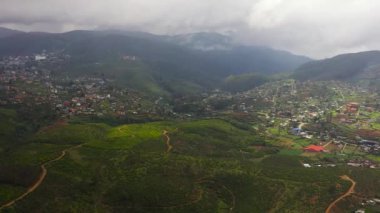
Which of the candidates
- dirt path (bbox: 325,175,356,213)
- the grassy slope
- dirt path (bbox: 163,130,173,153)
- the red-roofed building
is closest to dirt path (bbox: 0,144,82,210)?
the grassy slope

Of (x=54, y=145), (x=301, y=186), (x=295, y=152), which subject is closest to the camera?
(x=301, y=186)

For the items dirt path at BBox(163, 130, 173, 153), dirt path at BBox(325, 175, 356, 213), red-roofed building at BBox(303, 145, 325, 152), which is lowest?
red-roofed building at BBox(303, 145, 325, 152)

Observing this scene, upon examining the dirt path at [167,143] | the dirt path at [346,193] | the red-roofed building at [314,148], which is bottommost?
the red-roofed building at [314,148]

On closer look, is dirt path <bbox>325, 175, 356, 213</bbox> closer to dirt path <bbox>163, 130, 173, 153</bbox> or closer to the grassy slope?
the grassy slope

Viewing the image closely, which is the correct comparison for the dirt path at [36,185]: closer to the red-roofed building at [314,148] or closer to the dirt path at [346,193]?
the dirt path at [346,193]

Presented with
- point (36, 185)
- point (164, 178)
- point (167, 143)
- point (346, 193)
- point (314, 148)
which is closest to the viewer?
point (36, 185)

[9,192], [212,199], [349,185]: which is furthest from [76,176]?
[349,185]

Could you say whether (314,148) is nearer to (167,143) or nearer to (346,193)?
(346,193)

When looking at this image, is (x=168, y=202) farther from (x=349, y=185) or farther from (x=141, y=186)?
(x=349, y=185)

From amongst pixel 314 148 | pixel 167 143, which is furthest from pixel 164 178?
pixel 314 148

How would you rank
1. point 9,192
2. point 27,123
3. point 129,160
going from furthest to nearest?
point 27,123
point 129,160
point 9,192

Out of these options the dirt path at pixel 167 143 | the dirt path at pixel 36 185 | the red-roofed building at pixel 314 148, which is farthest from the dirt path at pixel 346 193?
the dirt path at pixel 36 185
